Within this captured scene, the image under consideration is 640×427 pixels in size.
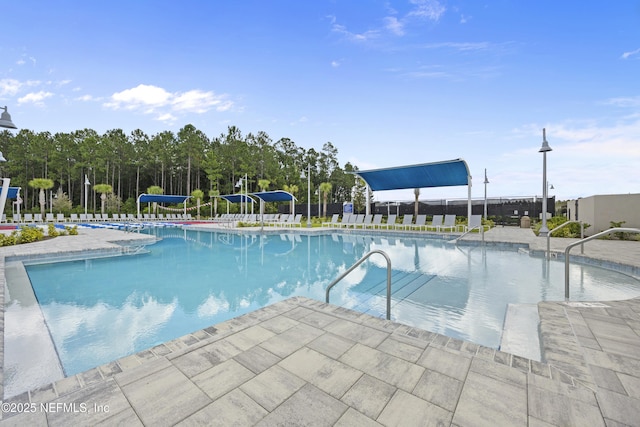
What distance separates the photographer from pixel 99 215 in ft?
80.0

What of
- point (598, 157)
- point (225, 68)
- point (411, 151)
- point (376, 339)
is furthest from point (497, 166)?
point (376, 339)

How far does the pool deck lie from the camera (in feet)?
4.78

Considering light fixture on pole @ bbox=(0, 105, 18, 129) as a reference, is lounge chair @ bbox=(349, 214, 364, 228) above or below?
below

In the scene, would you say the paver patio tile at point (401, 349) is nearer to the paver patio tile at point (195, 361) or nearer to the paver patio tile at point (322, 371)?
the paver patio tile at point (322, 371)

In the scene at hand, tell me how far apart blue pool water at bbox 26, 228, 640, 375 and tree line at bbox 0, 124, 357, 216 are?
2125cm

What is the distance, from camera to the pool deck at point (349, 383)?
146 cm

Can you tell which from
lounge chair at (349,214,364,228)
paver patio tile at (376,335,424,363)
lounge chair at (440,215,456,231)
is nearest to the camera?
paver patio tile at (376,335,424,363)

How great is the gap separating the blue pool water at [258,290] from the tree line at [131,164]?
21.3m

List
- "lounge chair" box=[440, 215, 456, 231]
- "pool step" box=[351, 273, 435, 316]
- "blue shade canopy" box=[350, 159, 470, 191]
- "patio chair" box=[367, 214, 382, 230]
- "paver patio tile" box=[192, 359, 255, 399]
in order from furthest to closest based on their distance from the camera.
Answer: "patio chair" box=[367, 214, 382, 230]
"lounge chair" box=[440, 215, 456, 231]
"blue shade canopy" box=[350, 159, 470, 191]
"pool step" box=[351, 273, 435, 316]
"paver patio tile" box=[192, 359, 255, 399]

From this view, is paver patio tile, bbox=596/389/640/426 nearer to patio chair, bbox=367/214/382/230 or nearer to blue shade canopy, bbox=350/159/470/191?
blue shade canopy, bbox=350/159/470/191

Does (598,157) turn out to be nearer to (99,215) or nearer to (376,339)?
(376,339)

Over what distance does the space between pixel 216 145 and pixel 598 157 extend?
1400 inches

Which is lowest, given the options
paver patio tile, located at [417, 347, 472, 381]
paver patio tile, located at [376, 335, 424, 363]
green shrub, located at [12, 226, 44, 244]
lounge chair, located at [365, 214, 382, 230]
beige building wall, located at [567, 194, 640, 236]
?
paver patio tile, located at [376, 335, 424, 363]

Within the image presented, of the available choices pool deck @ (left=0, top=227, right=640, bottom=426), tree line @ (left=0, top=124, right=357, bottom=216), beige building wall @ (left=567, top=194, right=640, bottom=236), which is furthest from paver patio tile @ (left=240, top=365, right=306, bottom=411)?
tree line @ (left=0, top=124, right=357, bottom=216)
